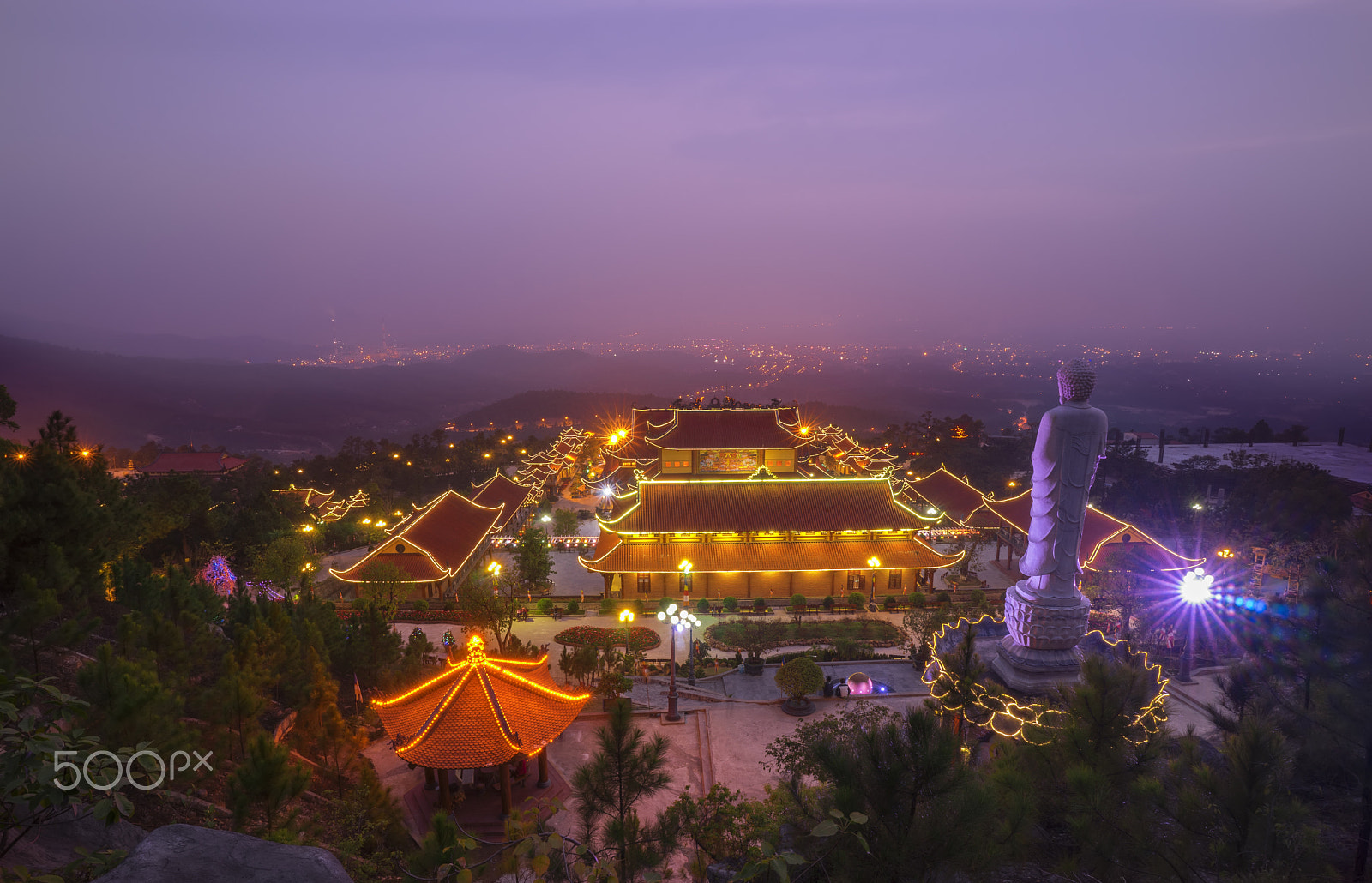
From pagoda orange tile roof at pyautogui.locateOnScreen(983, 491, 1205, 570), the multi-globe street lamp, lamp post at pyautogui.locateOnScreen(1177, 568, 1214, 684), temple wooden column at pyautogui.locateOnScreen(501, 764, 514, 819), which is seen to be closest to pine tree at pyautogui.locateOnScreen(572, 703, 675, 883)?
temple wooden column at pyautogui.locateOnScreen(501, 764, 514, 819)

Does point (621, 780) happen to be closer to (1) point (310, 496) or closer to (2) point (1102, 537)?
(2) point (1102, 537)

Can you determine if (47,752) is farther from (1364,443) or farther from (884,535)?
(1364,443)

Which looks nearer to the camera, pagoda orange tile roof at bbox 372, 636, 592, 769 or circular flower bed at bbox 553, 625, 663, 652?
pagoda orange tile roof at bbox 372, 636, 592, 769

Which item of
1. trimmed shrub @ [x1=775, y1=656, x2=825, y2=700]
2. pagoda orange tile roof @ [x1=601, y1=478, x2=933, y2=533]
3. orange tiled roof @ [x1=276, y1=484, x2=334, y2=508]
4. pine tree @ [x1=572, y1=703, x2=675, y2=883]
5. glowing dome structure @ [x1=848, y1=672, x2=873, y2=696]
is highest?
pine tree @ [x1=572, y1=703, x2=675, y2=883]

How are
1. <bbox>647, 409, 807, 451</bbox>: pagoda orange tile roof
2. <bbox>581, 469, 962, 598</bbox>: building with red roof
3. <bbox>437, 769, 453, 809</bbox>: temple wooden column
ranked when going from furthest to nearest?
<bbox>647, 409, 807, 451</bbox>: pagoda orange tile roof < <bbox>581, 469, 962, 598</bbox>: building with red roof < <bbox>437, 769, 453, 809</bbox>: temple wooden column

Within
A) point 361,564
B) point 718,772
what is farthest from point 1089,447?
point 361,564

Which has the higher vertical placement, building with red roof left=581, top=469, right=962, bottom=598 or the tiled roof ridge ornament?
the tiled roof ridge ornament

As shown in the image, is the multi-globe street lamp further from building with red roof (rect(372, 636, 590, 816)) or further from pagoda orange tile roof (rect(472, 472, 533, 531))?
pagoda orange tile roof (rect(472, 472, 533, 531))
